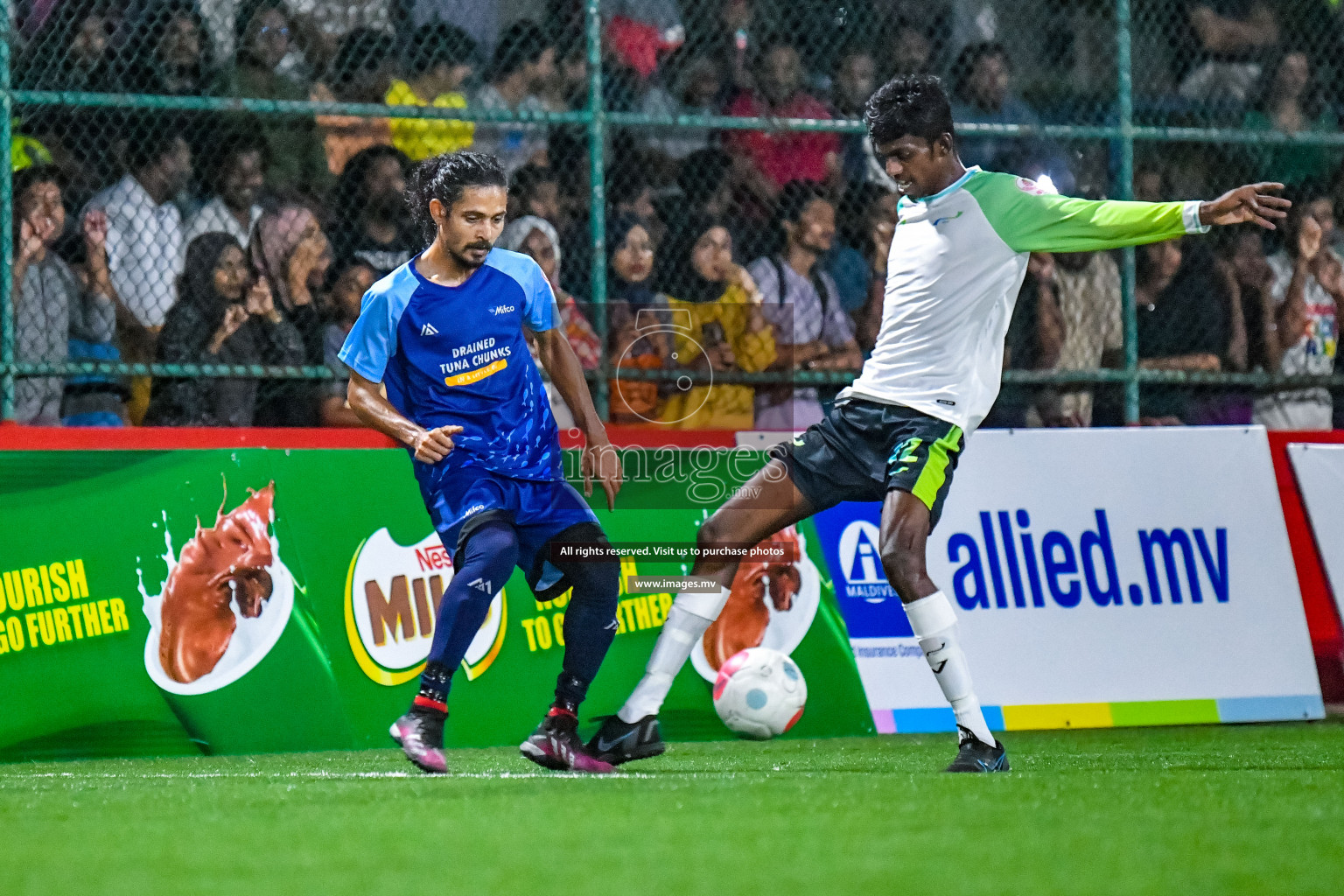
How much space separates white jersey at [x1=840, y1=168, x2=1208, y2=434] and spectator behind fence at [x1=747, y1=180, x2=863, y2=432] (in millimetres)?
2312

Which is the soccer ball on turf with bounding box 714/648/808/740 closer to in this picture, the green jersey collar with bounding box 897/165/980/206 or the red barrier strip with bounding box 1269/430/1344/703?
the green jersey collar with bounding box 897/165/980/206

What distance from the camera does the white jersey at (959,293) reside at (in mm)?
5863

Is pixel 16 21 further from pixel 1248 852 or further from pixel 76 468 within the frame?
pixel 1248 852

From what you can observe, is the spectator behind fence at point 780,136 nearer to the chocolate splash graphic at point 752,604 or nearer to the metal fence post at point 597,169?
the metal fence post at point 597,169

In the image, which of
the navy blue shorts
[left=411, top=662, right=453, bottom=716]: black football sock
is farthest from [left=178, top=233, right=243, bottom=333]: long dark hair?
[left=411, top=662, right=453, bottom=716]: black football sock

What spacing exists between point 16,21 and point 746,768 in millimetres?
4513

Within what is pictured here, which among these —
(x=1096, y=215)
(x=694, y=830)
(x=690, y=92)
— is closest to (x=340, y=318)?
(x=690, y=92)

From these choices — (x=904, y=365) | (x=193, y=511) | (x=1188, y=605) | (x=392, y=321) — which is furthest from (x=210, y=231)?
(x=1188, y=605)

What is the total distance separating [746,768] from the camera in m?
5.89

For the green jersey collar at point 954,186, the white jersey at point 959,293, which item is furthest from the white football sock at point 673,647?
the green jersey collar at point 954,186

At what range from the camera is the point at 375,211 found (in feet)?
27.2

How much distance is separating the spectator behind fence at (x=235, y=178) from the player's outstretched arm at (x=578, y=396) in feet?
8.16

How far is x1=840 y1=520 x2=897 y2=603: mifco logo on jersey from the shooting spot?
26.2 ft

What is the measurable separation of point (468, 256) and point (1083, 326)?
426 centimetres
